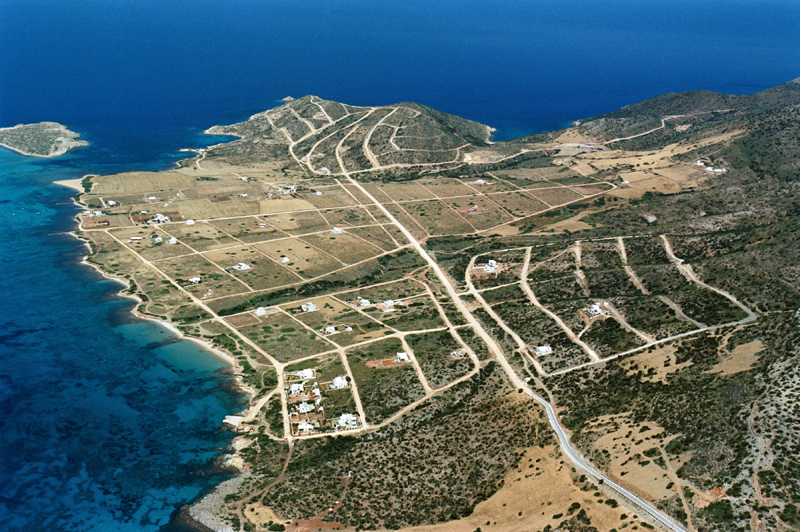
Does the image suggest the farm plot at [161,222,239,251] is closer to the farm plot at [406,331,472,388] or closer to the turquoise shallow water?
the turquoise shallow water

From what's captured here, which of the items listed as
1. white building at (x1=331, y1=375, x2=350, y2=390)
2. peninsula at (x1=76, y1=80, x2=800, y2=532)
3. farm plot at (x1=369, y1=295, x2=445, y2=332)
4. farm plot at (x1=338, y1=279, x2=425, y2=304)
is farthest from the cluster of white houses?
farm plot at (x1=338, y1=279, x2=425, y2=304)

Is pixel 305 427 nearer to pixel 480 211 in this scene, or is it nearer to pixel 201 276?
pixel 201 276

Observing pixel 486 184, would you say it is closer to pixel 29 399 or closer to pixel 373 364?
pixel 373 364

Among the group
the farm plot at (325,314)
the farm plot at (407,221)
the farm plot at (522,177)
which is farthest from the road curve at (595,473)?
the farm plot at (522,177)

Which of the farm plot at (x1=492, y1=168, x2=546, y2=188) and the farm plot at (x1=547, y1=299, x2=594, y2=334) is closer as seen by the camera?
the farm plot at (x1=547, y1=299, x2=594, y2=334)

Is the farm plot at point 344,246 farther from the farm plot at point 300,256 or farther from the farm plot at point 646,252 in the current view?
the farm plot at point 646,252

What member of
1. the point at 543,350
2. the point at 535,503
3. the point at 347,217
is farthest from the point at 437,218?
the point at 535,503
